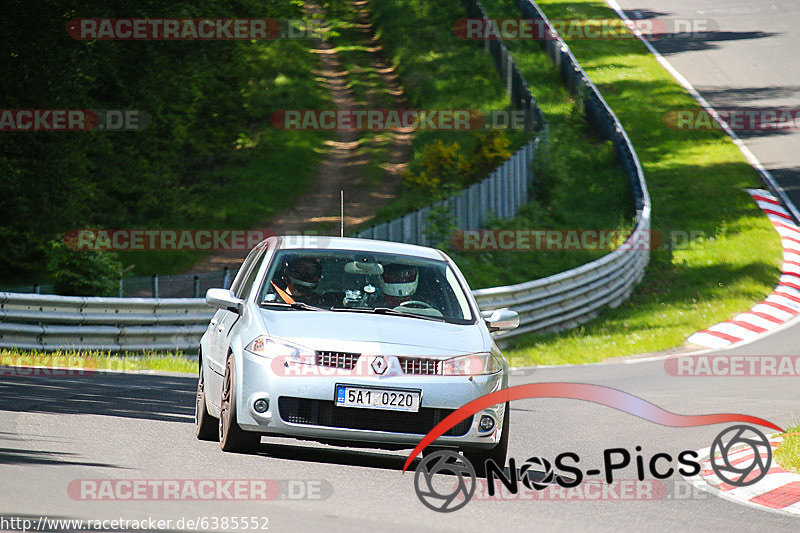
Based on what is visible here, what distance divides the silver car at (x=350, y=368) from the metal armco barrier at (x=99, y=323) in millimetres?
7813

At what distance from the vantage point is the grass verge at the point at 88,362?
50.0ft

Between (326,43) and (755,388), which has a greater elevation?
(326,43)

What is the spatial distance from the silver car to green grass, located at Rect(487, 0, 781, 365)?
10792mm

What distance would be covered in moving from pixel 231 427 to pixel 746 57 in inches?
1685

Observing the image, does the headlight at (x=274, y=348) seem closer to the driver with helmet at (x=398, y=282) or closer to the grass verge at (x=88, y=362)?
the driver with helmet at (x=398, y=282)

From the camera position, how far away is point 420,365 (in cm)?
826

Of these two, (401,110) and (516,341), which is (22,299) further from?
(401,110)

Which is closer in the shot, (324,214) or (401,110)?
(324,214)

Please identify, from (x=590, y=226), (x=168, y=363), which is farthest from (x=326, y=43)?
(x=168, y=363)

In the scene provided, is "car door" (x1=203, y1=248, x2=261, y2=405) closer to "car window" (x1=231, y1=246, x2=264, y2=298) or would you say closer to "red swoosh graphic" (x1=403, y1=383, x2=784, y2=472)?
"car window" (x1=231, y1=246, x2=264, y2=298)

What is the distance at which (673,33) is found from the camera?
176ft

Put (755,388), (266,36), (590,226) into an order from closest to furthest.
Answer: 1. (755,388)
2. (590,226)
3. (266,36)

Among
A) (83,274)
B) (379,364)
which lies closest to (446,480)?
(379,364)

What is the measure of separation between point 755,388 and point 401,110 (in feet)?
108
